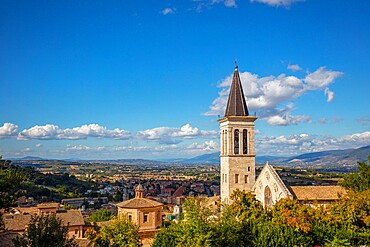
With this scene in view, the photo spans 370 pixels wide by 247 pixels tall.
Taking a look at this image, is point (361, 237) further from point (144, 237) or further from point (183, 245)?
point (144, 237)

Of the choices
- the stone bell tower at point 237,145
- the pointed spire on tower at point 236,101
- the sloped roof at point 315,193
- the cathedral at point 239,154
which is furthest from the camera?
the pointed spire on tower at point 236,101

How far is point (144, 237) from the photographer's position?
39.2m

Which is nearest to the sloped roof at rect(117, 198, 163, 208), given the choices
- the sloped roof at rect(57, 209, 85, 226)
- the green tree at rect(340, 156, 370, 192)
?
the sloped roof at rect(57, 209, 85, 226)

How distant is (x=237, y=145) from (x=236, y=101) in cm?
469

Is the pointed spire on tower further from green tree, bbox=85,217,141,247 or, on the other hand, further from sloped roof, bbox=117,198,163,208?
green tree, bbox=85,217,141,247

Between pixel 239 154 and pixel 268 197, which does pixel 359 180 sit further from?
pixel 239 154

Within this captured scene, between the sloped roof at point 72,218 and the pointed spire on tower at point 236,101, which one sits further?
the sloped roof at point 72,218

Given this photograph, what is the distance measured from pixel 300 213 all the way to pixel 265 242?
326 centimetres

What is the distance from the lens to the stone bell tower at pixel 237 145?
38.3 m

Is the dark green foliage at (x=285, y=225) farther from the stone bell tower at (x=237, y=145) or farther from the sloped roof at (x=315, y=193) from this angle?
the stone bell tower at (x=237, y=145)

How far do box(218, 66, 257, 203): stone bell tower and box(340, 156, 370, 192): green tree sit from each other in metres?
9.33

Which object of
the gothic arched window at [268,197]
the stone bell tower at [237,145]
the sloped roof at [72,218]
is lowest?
the sloped roof at [72,218]

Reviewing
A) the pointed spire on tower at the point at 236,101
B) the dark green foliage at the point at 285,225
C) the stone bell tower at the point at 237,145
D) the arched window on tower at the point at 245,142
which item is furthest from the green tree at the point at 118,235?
the pointed spire on tower at the point at 236,101

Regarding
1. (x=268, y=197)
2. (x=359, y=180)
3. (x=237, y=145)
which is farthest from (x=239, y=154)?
(x=359, y=180)
